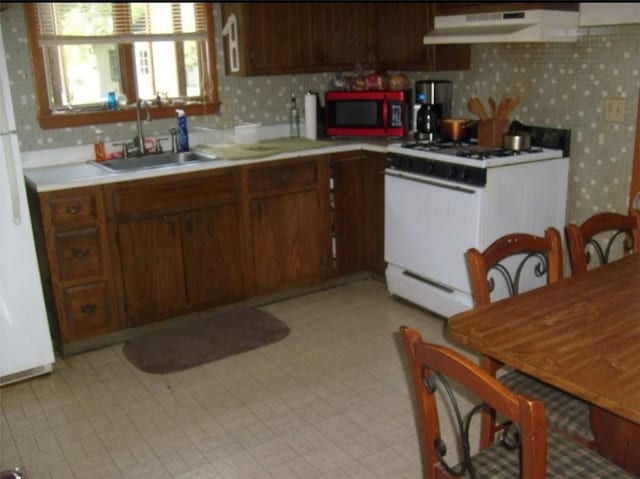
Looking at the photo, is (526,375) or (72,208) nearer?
(526,375)

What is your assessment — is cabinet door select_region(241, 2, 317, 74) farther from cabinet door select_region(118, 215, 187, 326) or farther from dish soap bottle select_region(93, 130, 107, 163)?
cabinet door select_region(118, 215, 187, 326)

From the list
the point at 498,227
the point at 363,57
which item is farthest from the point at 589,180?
the point at 363,57

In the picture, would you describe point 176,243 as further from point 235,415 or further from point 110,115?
point 235,415

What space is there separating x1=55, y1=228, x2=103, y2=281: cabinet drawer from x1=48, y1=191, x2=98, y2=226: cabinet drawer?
6 centimetres

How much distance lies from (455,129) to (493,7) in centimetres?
70

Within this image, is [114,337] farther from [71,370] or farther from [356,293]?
[356,293]

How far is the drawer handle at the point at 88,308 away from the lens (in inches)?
134

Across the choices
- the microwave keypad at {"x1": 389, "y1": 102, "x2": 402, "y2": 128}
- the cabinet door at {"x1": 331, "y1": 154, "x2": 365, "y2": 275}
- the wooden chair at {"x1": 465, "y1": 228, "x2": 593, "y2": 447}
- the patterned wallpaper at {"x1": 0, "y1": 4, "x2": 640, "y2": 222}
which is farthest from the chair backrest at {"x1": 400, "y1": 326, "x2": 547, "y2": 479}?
the microwave keypad at {"x1": 389, "y1": 102, "x2": 402, "y2": 128}

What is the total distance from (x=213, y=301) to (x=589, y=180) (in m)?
2.10

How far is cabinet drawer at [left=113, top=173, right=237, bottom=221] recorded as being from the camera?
341cm

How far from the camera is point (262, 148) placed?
3.96 meters

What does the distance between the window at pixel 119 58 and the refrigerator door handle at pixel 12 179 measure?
0.85 m

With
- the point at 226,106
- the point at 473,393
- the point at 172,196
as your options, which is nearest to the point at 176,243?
the point at 172,196

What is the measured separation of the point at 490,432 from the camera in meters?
2.13
